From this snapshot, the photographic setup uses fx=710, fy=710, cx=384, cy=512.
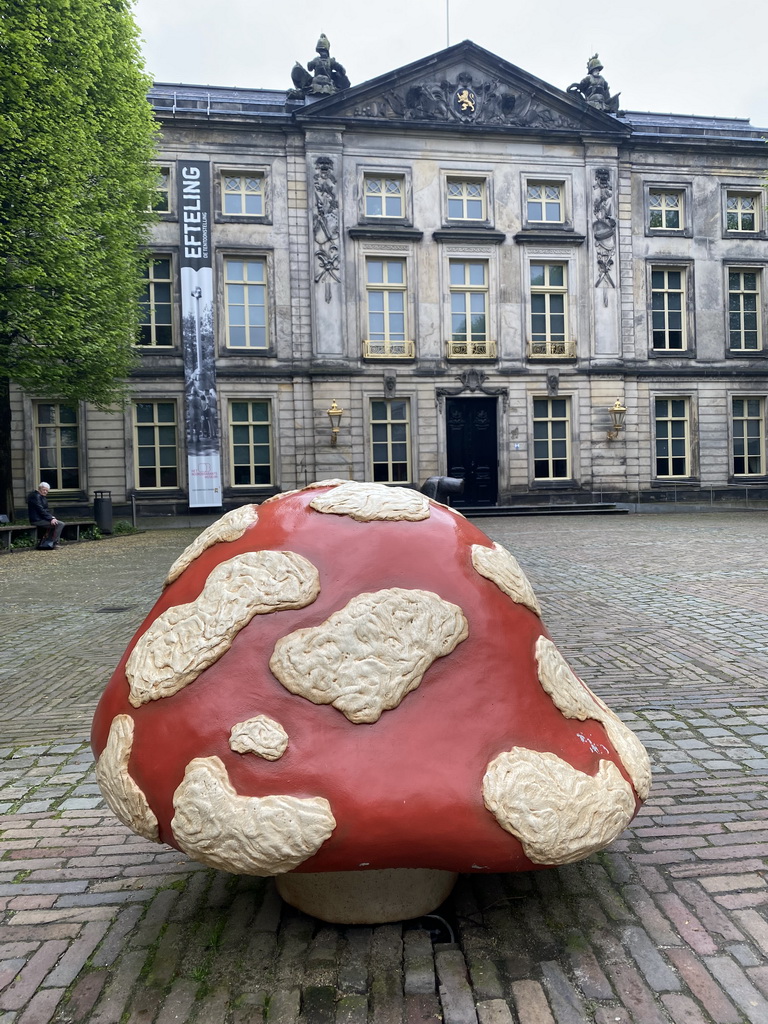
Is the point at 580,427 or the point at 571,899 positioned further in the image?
the point at 580,427

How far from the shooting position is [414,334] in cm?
2505

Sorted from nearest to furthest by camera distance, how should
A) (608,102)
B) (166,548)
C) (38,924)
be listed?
(38,924) → (166,548) → (608,102)

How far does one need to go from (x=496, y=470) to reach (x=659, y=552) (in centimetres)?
1339

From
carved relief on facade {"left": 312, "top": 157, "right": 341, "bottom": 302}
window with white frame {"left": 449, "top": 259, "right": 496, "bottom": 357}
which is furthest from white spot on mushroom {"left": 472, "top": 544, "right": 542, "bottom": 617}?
window with white frame {"left": 449, "top": 259, "right": 496, "bottom": 357}

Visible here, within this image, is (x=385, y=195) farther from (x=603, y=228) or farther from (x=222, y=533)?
(x=222, y=533)

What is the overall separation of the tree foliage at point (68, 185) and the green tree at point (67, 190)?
0.09 ft

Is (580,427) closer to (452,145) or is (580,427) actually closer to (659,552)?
(452,145)

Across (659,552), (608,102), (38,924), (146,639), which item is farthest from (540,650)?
(608,102)

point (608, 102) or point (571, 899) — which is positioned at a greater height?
point (608, 102)

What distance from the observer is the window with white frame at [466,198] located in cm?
2541

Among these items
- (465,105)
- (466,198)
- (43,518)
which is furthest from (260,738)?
(465,105)

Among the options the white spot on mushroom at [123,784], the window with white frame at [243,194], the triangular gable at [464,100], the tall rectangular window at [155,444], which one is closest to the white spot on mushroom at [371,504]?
the white spot on mushroom at [123,784]

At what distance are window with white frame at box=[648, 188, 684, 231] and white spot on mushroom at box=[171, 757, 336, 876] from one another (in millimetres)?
29320

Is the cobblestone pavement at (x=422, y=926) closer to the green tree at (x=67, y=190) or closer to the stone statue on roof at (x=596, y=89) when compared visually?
the green tree at (x=67, y=190)
